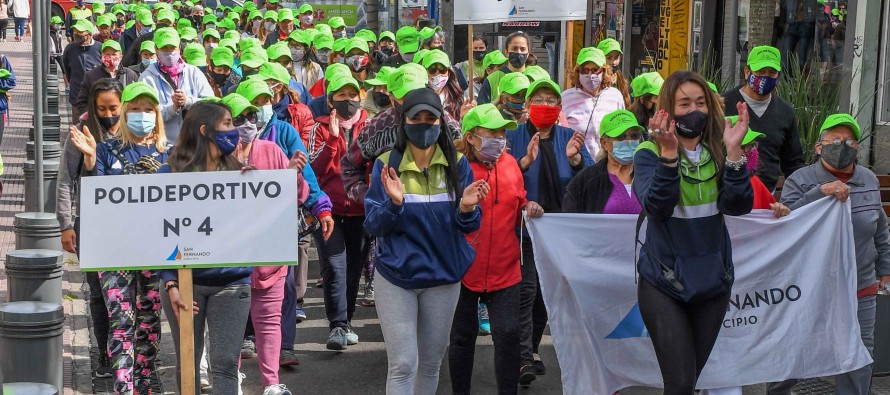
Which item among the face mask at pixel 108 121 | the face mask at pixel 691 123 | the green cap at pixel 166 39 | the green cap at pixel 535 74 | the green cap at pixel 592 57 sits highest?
the green cap at pixel 166 39

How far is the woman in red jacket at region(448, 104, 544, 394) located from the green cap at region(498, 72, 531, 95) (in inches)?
56.6

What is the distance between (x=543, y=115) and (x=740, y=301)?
1.61 metres

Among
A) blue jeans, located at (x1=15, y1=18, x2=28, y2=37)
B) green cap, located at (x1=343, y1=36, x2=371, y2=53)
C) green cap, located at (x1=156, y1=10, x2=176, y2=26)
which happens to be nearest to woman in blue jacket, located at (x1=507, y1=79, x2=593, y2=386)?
green cap, located at (x1=343, y1=36, x2=371, y2=53)

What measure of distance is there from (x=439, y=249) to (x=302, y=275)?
3436mm

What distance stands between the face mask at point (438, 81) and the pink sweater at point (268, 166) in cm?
298

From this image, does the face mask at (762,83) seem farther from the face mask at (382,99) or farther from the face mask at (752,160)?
the face mask at (382,99)

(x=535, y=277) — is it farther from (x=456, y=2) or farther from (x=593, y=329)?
(x=456, y=2)

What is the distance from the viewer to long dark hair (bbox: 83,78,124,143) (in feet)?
24.0

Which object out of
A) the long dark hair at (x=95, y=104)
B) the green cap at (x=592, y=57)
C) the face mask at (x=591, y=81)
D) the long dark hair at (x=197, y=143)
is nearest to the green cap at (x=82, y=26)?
the green cap at (x=592, y=57)

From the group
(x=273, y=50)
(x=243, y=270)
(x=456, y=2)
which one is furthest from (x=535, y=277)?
(x=273, y=50)

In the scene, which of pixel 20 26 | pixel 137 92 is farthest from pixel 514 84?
pixel 20 26

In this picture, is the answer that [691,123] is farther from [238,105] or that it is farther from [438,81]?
[438,81]

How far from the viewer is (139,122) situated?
6965 mm

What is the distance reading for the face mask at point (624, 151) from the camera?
23.0 feet
